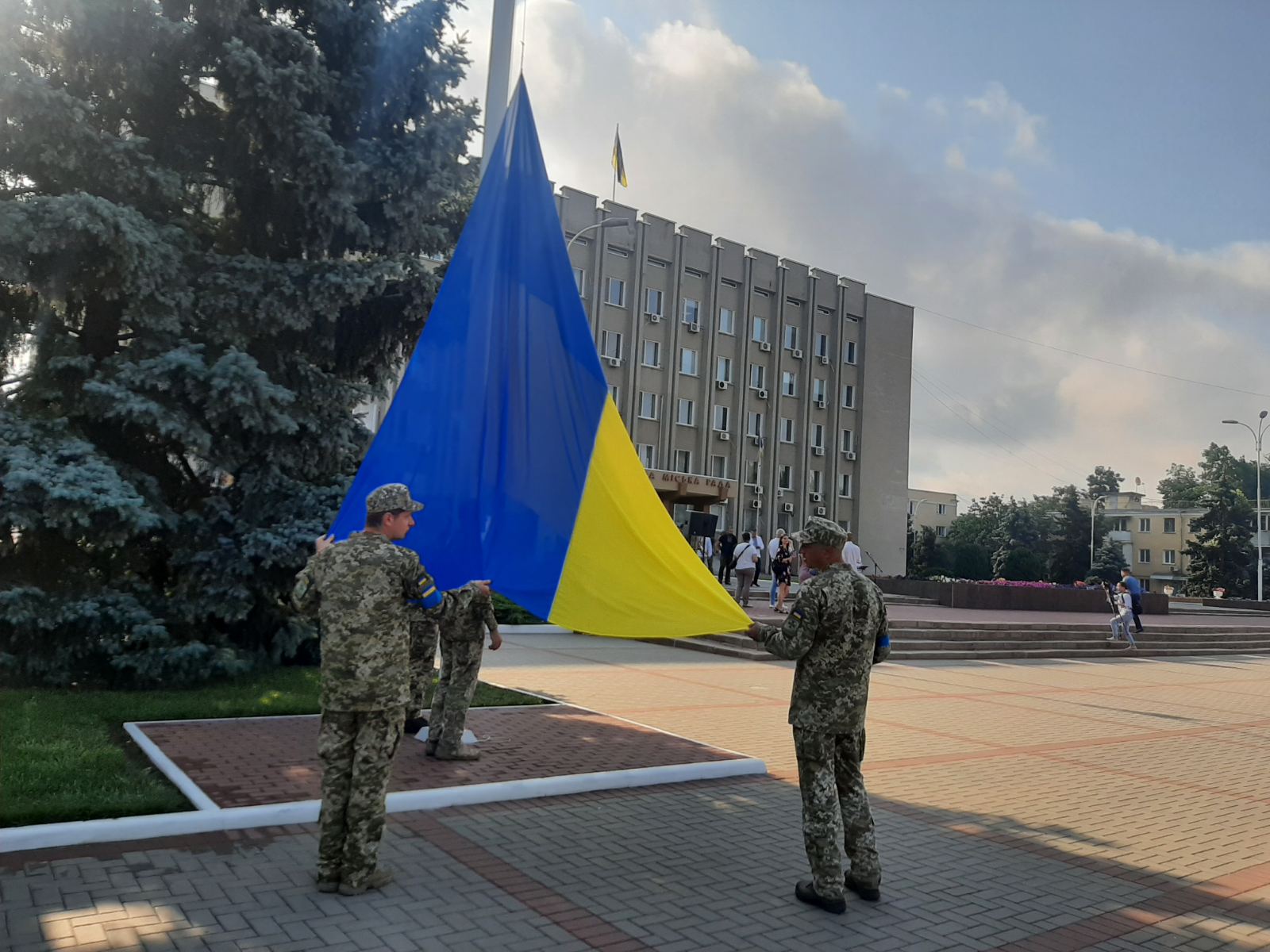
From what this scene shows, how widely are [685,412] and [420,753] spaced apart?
36.2 m

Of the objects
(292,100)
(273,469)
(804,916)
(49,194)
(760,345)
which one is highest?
(760,345)

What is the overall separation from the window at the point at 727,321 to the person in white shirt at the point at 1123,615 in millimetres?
24323

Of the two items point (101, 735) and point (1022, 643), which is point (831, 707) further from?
point (1022, 643)

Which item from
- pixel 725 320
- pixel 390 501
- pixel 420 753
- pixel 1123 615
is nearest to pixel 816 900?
pixel 390 501

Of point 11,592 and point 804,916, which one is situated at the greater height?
point 11,592

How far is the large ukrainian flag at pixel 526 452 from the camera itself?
6.09m

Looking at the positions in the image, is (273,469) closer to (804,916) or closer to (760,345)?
(804,916)

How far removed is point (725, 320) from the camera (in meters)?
45.5

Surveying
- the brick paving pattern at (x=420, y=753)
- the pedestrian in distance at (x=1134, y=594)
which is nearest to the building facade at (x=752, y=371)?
the pedestrian in distance at (x=1134, y=594)

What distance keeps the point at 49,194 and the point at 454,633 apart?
A: 6258 mm

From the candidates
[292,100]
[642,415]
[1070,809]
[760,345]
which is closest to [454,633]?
[1070,809]

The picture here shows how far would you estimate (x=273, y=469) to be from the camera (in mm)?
10461

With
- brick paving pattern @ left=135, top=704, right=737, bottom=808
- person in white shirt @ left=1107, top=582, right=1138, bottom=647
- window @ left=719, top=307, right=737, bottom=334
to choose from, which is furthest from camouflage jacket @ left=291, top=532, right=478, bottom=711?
window @ left=719, top=307, right=737, bottom=334

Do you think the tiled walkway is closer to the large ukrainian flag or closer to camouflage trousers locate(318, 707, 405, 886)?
camouflage trousers locate(318, 707, 405, 886)
